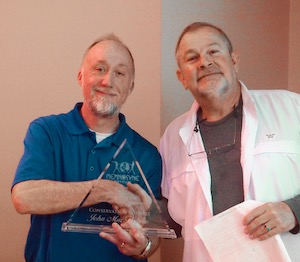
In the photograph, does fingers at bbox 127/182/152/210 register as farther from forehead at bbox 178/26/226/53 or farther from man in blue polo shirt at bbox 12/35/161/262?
forehead at bbox 178/26/226/53

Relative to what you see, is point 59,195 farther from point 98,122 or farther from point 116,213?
point 98,122

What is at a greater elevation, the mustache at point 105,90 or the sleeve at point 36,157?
the mustache at point 105,90

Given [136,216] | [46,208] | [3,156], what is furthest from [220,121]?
[3,156]

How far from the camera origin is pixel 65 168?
117 centimetres

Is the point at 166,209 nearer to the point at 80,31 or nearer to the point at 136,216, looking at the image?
the point at 136,216

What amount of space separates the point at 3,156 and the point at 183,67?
0.86 metres

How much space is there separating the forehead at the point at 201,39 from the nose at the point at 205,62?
40 mm

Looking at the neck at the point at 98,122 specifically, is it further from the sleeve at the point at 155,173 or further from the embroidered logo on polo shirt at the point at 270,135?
the embroidered logo on polo shirt at the point at 270,135

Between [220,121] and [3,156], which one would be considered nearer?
[220,121]

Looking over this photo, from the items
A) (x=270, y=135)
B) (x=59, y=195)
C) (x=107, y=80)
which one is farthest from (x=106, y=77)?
(x=270, y=135)

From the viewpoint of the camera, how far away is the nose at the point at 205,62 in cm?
127

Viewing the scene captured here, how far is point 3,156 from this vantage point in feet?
5.45

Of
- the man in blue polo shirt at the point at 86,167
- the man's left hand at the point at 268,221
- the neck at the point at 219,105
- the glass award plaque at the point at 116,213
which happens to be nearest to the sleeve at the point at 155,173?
the man in blue polo shirt at the point at 86,167

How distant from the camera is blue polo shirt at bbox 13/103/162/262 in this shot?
1.12 metres
